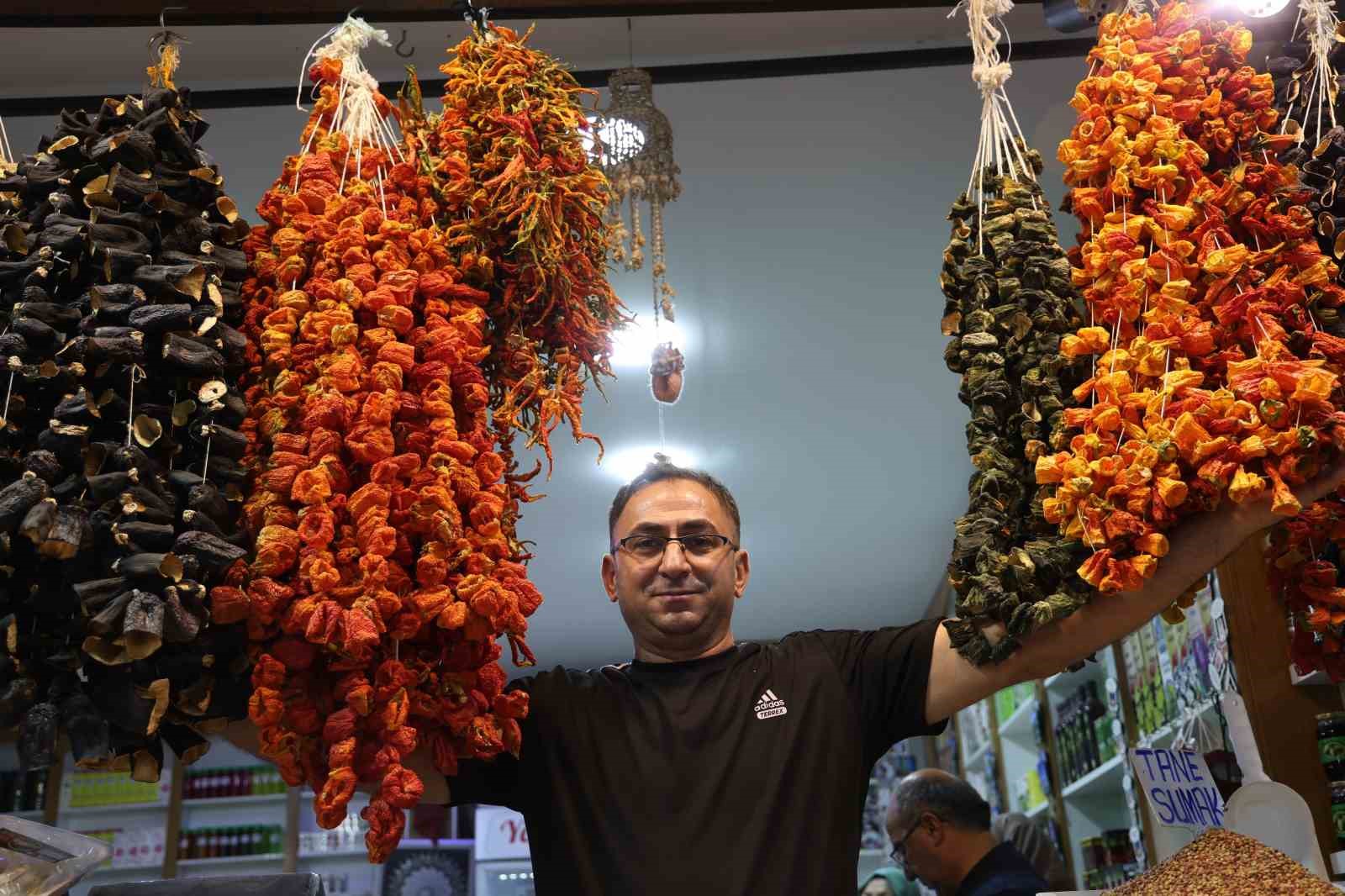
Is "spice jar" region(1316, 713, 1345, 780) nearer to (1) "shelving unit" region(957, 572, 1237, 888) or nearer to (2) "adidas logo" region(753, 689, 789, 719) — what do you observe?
(1) "shelving unit" region(957, 572, 1237, 888)

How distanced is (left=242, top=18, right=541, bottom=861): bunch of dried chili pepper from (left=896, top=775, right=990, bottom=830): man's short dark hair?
197cm

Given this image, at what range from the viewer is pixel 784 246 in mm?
3840

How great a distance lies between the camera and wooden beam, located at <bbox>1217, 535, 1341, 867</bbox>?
8.28ft

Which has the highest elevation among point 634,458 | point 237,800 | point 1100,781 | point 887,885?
point 634,458

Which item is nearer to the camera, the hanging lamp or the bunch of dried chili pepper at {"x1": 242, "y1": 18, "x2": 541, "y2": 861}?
the bunch of dried chili pepper at {"x1": 242, "y1": 18, "x2": 541, "y2": 861}

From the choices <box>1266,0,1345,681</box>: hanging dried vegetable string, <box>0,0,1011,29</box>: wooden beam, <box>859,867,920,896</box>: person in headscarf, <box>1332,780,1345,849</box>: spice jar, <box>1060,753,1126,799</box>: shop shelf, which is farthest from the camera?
<box>859,867,920,896</box>: person in headscarf

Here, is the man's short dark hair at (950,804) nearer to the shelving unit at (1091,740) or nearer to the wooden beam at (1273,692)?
the shelving unit at (1091,740)

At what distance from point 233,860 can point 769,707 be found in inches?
226

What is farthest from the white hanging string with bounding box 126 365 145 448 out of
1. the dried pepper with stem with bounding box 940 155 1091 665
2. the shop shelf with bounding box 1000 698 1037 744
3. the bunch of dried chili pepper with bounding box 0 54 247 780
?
the shop shelf with bounding box 1000 698 1037 744

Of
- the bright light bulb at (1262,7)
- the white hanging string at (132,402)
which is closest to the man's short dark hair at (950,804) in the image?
the bright light bulb at (1262,7)

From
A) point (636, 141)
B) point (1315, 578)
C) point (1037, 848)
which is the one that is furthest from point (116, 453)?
point (1037, 848)

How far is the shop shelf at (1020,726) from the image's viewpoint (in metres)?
5.62

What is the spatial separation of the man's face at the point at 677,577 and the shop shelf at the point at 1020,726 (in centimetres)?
401

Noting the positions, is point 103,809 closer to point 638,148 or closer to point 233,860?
point 233,860
